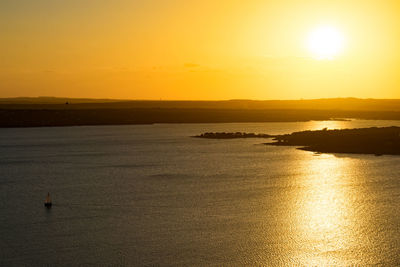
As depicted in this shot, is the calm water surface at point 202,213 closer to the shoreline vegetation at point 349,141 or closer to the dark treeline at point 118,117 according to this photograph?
the shoreline vegetation at point 349,141

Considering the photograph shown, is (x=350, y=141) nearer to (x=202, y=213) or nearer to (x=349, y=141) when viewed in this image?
(x=349, y=141)

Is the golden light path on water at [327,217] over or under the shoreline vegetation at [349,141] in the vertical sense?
under

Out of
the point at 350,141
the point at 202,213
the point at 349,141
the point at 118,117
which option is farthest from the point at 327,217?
the point at 118,117

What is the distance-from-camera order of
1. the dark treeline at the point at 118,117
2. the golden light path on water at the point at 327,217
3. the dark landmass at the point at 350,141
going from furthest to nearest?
the dark treeline at the point at 118,117, the dark landmass at the point at 350,141, the golden light path on water at the point at 327,217

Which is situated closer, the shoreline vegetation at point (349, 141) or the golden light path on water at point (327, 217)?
the golden light path on water at point (327, 217)

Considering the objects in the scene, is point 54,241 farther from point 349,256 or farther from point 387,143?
point 387,143

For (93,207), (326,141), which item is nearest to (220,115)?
(326,141)

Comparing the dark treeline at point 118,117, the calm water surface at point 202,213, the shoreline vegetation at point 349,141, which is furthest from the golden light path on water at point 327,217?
the dark treeline at point 118,117

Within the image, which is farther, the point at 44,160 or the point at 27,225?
the point at 44,160
